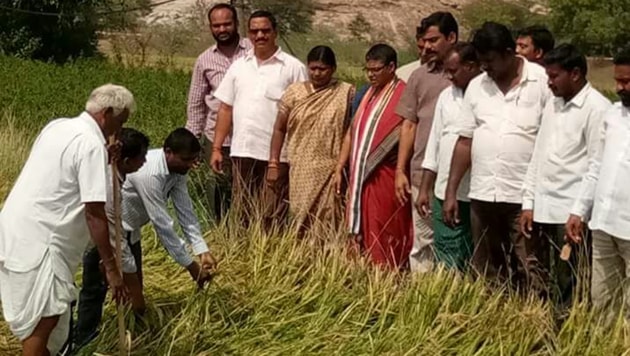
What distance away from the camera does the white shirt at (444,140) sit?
564cm

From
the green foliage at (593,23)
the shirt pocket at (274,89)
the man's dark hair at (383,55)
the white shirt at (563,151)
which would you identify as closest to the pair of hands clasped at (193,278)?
the shirt pocket at (274,89)

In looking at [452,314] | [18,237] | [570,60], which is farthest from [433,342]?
[18,237]

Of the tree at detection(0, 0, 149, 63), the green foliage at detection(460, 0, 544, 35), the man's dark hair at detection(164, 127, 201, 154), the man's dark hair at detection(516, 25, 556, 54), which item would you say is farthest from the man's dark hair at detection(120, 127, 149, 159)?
the green foliage at detection(460, 0, 544, 35)

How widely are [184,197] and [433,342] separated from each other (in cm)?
147

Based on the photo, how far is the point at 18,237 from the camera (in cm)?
455

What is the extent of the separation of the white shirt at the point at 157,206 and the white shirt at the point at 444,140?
4.37 feet

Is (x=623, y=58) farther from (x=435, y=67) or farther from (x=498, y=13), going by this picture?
(x=498, y=13)

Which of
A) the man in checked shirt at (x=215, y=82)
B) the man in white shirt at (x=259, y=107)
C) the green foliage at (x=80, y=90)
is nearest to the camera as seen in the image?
the man in white shirt at (x=259, y=107)

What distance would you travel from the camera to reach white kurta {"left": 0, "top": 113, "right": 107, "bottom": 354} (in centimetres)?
439

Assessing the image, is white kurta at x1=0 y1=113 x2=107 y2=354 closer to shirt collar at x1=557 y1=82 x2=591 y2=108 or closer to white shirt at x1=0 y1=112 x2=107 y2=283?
white shirt at x1=0 y1=112 x2=107 y2=283

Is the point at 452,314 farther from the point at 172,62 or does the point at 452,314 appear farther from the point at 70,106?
the point at 172,62

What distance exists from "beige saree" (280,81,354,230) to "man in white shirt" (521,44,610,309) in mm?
1462

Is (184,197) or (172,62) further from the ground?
(184,197)

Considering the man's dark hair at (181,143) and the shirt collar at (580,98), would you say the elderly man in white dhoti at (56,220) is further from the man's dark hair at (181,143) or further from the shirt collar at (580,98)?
the shirt collar at (580,98)
